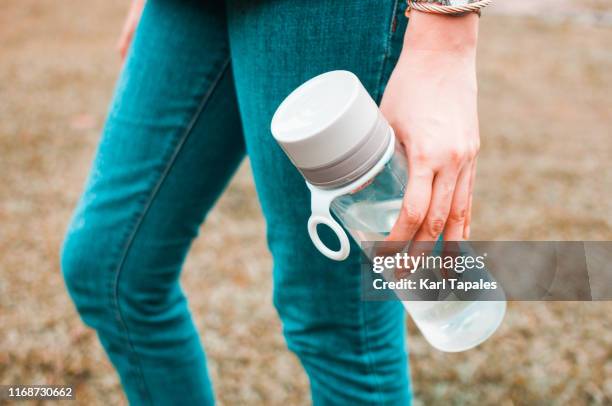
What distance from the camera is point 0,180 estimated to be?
285cm

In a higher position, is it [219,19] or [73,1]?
[219,19]

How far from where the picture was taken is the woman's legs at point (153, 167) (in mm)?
882

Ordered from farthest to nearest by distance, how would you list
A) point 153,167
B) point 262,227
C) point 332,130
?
point 262,227 < point 153,167 < point 332,130

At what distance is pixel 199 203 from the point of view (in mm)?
951

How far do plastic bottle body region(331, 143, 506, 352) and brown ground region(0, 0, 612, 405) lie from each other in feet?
2.53

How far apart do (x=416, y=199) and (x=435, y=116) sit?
3.5 inches

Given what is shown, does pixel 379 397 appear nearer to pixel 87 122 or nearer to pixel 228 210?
pixel 228 210

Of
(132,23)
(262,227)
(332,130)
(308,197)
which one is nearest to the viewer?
(332,130)

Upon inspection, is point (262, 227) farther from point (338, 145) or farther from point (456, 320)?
point (338, 145)

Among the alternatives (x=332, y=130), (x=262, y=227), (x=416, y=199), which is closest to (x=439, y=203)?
(x=416, y=199)

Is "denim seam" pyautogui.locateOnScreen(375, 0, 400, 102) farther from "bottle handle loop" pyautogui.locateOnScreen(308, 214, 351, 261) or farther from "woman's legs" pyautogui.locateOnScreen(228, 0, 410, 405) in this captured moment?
"bottle handle loop" pyautogui.locateOnScreen(308, 214, 351, 261)

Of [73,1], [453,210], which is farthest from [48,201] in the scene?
[73,1]

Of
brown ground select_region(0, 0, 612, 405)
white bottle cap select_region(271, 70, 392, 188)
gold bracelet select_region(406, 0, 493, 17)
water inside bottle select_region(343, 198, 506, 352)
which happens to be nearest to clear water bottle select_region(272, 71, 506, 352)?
white bottle cap select_region(271, 70, 392, 188)

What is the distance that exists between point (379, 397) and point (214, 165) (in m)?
0.43
